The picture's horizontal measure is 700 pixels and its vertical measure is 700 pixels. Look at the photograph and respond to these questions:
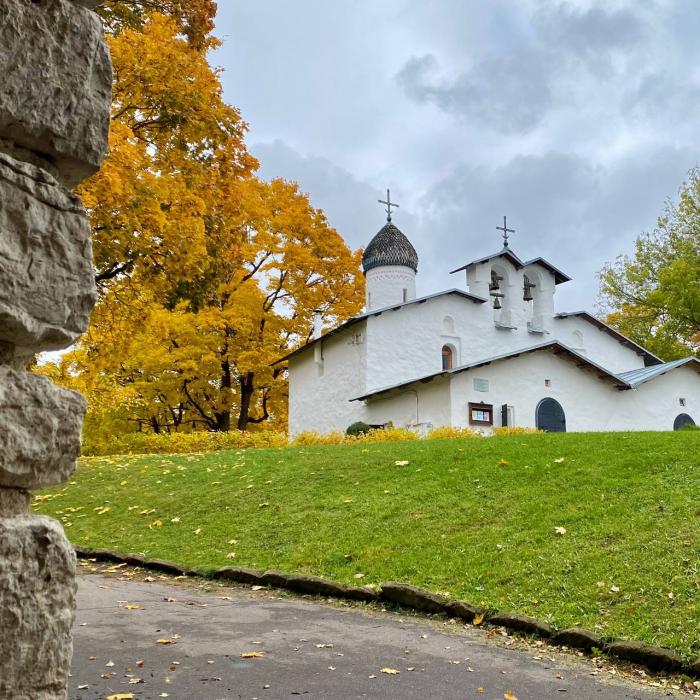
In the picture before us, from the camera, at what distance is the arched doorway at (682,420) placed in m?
28.7

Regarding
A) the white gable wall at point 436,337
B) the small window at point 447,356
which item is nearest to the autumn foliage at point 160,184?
the white gable wall at point 436,337

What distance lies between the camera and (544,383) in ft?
86.4

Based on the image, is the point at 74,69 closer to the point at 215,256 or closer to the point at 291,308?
the point at 215,256

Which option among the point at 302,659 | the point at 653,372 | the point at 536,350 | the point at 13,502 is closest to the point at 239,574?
the point at 302,659

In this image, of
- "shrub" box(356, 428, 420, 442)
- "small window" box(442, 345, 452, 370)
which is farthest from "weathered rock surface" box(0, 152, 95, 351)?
"small window" box(442, 345, 452, 370)

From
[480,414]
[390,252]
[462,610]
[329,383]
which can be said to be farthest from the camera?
[390,252]

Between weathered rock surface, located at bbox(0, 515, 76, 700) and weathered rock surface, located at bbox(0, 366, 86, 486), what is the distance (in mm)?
125

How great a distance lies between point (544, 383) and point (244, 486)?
1630 centimetres

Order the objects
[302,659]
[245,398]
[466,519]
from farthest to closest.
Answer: [245,398], [466,519], [302,659]

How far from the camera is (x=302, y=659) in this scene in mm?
5062

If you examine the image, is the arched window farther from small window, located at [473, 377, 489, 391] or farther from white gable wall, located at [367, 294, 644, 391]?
small window, located at [473, 377, 489, 391]

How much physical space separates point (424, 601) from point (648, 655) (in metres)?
2.25

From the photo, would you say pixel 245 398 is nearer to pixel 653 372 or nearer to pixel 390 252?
pixel 390 252

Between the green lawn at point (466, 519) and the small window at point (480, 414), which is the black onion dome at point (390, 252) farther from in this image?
the green lawn at point (466, 519)
